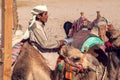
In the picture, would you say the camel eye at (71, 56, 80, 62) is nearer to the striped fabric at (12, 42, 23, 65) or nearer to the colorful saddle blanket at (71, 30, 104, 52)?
the colorful saddle blanket at (71, 30, 104, 52)

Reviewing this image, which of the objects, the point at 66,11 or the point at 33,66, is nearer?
the point at 33,66

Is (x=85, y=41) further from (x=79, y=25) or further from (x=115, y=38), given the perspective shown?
(x=79, y=25)

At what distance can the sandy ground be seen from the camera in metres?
14.0

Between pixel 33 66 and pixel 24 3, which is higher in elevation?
pixel 33 66

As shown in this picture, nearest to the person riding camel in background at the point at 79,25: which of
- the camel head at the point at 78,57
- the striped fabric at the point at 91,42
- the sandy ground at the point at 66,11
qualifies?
the striped fabric at the point at 91,42

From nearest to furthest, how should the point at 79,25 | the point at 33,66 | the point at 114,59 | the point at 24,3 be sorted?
1. the point at 33,66
2. the point at 114,59
3. the point at 79,25
4. the point at 24,3

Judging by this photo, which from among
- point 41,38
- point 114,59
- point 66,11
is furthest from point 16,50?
point 66,11

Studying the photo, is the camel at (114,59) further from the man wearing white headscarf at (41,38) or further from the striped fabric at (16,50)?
the striped fabric at (16,50)

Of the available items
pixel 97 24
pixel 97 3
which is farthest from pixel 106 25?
pixel 97 3

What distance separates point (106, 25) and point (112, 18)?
31.2 ft

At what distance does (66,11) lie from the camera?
17.6m

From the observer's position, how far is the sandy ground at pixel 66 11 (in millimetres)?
13992

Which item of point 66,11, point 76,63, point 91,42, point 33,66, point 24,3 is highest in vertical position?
point 91,42

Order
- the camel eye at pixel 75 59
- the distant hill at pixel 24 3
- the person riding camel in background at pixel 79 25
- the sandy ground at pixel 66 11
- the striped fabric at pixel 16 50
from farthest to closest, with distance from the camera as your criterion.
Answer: the distant hill at pixel 24 3, the sandy ground at pixel 66 11, the person riding camel in background at pixel 79 25, the striped fabric at pixel 16 50, the camel eye at pixel 75 59
